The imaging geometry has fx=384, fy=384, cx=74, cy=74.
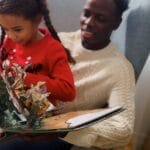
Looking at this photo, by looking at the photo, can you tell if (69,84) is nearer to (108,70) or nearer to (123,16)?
(108,70)

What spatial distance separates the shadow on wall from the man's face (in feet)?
0.14

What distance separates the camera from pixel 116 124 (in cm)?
100

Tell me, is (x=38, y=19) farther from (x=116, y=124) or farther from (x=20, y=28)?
(x=116, y=124)

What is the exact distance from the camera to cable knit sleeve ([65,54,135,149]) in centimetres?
99

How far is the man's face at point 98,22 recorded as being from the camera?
1.03m

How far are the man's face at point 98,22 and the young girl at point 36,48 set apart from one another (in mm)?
81

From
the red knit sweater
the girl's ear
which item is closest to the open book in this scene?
the red knit sweater

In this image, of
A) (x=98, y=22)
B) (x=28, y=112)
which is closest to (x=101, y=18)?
(x=98, y=22)

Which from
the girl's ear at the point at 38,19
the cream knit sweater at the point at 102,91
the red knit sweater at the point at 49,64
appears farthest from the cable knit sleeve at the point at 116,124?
the girl's ear at the point at 38,19

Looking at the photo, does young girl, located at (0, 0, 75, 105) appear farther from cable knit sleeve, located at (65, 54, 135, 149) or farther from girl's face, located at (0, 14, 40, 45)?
cable knit sleeve, located at (65, 54, 135, 149)

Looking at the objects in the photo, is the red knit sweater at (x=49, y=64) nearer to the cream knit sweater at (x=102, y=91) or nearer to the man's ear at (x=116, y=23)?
the cream knit sweater at (x=102, y=91)

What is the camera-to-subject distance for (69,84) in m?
1.02

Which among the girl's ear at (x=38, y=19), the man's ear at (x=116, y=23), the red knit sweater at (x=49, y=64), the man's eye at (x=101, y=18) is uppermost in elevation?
the girl's ear at (x=38, y=19)

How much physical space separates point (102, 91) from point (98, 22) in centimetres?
19
